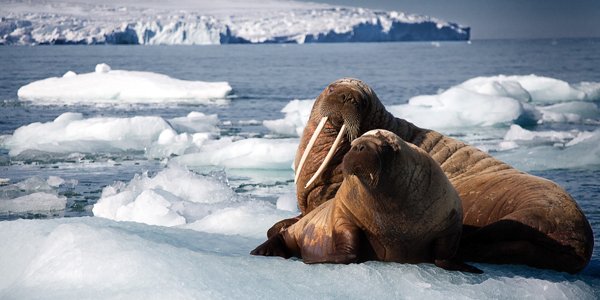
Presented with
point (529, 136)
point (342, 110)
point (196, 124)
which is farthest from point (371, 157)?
point (196, 124)

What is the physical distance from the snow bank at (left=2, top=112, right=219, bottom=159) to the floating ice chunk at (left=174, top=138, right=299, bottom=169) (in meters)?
1.16

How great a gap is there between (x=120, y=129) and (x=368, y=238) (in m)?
11.0

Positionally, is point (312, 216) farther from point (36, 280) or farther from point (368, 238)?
point (36, 280)

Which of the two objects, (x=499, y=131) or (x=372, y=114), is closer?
(x=372, y=114)

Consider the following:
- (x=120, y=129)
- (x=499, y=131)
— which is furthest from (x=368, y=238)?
(x=499, y=131)

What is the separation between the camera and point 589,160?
11.8 meters

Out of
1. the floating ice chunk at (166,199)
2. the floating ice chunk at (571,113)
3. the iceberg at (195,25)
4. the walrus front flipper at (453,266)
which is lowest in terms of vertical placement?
the iceberg at (195,25)

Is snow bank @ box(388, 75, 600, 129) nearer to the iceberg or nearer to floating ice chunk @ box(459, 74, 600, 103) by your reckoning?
floating ice chunk @ box(459, 74, 600, 103)

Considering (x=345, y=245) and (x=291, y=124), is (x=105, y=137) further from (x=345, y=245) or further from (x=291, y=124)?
(x=345, y=245)

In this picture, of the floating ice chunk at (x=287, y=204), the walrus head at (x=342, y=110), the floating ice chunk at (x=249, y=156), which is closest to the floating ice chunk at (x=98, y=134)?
the floating ice chunk at (x=249, y=156)

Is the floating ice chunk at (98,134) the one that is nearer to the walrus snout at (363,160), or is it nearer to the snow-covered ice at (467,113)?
the snow-covered ice at (467,113)

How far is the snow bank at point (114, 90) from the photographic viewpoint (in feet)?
81.0

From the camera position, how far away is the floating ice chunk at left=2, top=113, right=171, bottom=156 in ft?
46.5

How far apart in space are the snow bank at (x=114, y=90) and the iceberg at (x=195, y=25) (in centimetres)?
5323
